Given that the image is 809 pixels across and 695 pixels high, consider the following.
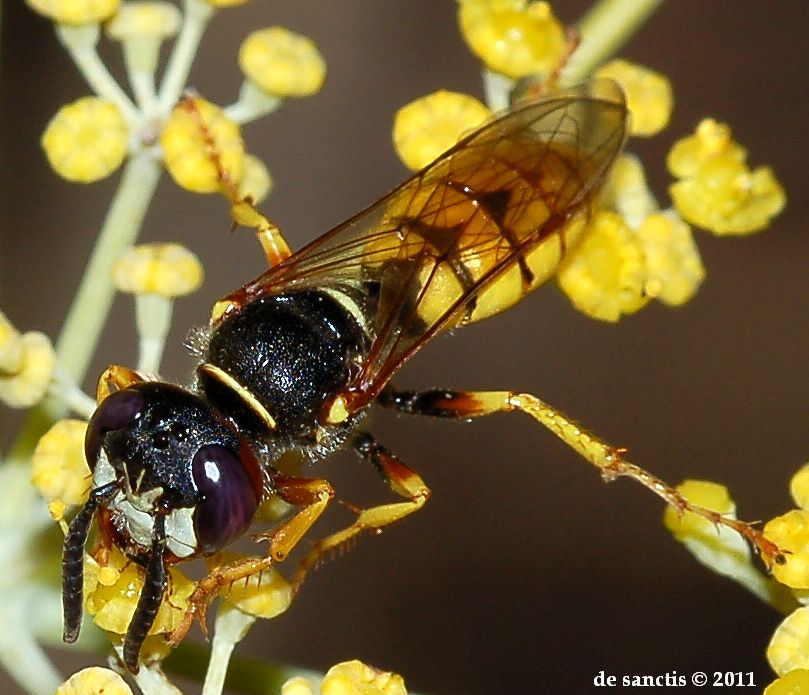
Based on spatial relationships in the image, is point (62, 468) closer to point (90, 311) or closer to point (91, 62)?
point (90, 311)

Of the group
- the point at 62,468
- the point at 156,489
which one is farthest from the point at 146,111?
the point at 156,489

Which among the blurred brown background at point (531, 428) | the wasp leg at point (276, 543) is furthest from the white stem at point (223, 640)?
the blurred brown background at point (531, 428)

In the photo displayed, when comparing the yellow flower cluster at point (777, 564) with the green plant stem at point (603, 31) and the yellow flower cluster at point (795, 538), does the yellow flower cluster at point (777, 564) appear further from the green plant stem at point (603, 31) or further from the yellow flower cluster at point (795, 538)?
the green plant stem at point (603, 31)

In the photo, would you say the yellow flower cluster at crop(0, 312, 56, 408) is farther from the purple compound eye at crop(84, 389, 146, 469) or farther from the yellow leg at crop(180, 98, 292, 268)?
the yellow leg at crop(180, 98, 292, 268)

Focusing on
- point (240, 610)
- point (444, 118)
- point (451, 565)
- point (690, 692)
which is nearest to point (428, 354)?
point (451, 565)

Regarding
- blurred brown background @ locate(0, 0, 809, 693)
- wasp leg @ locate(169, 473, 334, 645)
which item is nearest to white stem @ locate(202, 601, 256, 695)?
wasp leg @ locate(169, 473, 334, 645)

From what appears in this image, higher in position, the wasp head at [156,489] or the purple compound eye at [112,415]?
the purple compound eye at [112,415]

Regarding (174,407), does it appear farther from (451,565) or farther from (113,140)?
(451,565)
